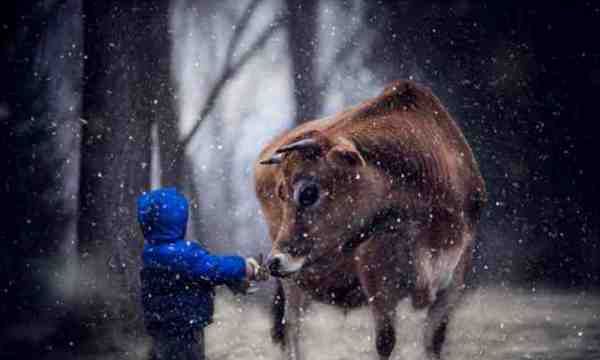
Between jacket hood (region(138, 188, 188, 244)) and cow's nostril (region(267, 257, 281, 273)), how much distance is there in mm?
361

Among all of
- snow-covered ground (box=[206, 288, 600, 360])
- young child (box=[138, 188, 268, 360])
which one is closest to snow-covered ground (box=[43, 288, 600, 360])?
snow-covered ground (box=[206, 288, 600, 360])

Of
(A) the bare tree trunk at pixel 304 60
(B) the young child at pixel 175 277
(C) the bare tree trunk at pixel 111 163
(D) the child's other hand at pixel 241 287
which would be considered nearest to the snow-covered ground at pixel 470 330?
(C) the bare tree trunk at pixel 111 163

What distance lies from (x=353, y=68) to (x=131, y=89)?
6.13 ft

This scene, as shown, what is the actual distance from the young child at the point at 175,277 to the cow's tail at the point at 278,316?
154 centimetres

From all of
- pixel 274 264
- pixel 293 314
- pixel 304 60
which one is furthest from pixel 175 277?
pixel 304 60

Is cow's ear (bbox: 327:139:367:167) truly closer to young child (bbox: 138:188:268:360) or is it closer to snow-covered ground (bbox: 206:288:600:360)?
young child (bbox: 138:188:268:360)

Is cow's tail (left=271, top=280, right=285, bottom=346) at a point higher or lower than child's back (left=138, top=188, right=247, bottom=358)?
lower

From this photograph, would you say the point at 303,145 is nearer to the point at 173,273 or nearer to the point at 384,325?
the point at 173,273

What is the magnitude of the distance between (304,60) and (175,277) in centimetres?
304

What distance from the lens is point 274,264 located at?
114 inches

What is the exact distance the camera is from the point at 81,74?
401cm

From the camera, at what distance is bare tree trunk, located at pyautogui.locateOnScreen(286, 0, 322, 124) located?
18.0 ft

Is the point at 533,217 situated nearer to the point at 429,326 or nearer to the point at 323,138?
the point at 429,326

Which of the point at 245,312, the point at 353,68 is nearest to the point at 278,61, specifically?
the point at 353,68
